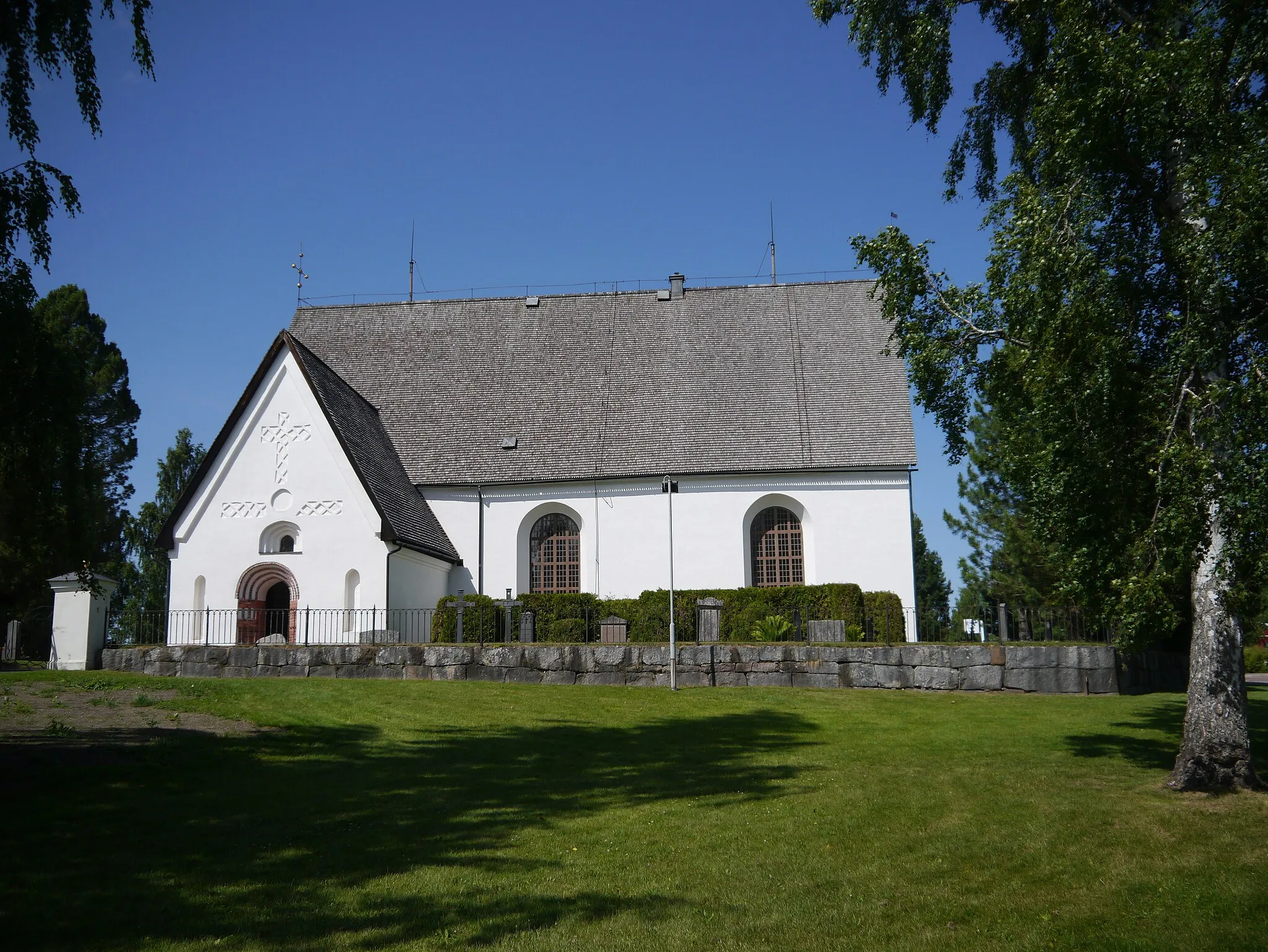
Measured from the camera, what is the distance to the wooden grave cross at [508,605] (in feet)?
65.7

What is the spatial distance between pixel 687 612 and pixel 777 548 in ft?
14.2

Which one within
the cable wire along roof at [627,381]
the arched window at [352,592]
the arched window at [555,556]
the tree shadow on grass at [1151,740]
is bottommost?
the tree shadow on grass at [1151,740]

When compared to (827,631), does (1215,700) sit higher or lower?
lower

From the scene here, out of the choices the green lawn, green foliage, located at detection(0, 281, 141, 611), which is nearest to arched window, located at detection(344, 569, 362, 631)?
the green lawn

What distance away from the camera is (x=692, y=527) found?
25.9 metres

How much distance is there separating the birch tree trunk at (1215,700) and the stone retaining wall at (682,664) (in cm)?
741

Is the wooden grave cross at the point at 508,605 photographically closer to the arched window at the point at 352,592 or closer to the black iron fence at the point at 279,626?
the black iron fence at the point at 279,626

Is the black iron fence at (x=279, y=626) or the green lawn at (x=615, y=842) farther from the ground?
the black iron fence at (x=279, y=626)

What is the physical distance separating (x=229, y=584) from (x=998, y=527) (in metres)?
20.1

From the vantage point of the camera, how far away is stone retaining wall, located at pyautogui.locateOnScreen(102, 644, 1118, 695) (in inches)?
683

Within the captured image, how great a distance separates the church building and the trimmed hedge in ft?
5.40

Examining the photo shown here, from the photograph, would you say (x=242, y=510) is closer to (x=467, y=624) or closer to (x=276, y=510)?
(x=276, y=510)

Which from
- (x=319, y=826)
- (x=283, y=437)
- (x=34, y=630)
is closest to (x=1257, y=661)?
(x=283, y=437)

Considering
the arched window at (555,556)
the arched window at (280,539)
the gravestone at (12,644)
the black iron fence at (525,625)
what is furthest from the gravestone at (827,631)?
the gravestone at (12,644)
